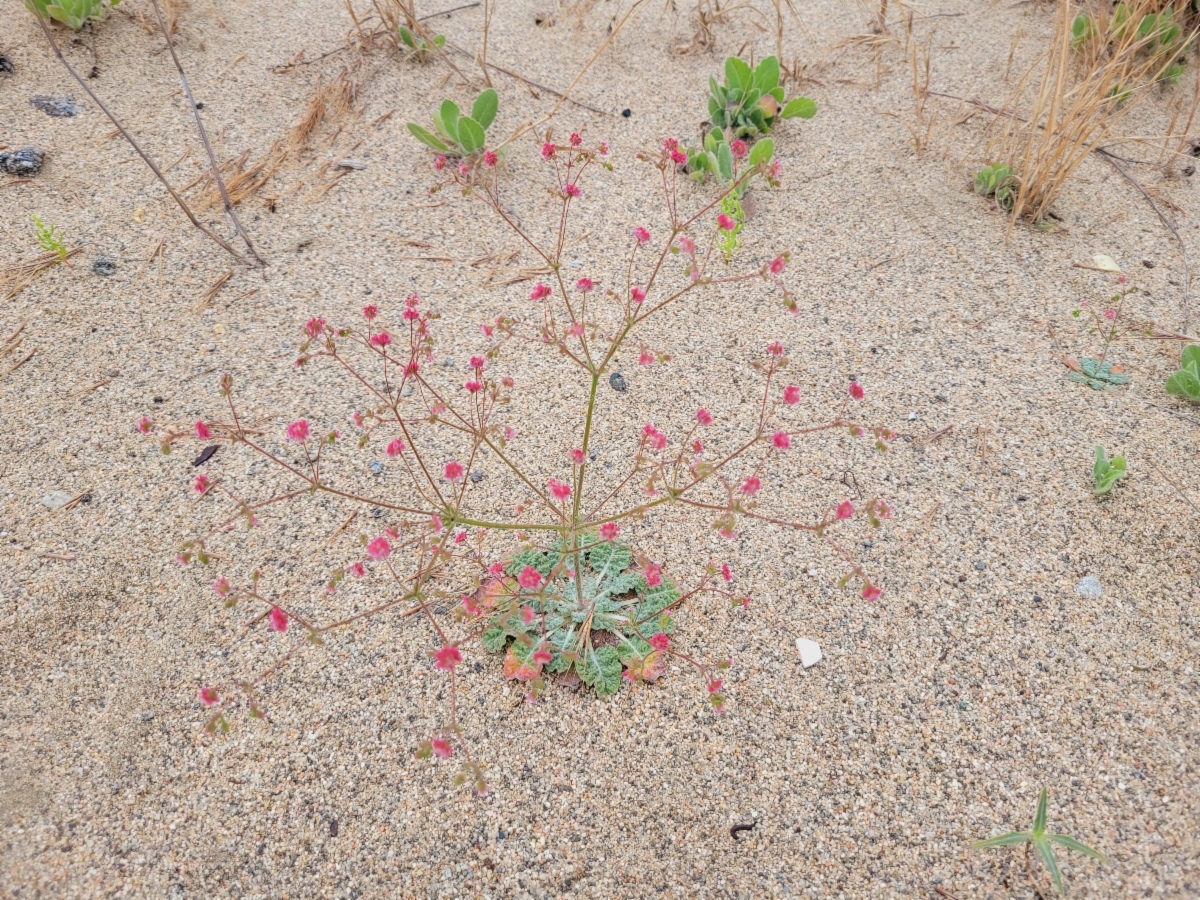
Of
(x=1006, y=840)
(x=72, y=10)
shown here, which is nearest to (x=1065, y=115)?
(x=1006, y=840)

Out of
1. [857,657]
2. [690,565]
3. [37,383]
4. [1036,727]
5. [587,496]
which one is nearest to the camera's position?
[1036,727]

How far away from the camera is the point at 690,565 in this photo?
178 cm

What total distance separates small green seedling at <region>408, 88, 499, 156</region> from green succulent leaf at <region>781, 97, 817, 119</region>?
116 cm

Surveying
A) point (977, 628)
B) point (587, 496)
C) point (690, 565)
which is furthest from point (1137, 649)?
point (587, 496)

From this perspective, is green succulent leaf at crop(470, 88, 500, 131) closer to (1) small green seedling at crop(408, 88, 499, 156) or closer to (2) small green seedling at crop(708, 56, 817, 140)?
(1) small green seedling at crop(408, 88, 499, 156)

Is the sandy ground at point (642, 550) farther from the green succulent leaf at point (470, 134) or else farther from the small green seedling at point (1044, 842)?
the green succulent leaf at point (470, 134)

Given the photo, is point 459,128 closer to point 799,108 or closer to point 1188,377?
point 799,108

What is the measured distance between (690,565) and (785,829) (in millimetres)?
613

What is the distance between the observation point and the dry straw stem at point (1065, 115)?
7.55 feet

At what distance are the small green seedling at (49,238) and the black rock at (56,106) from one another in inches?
25.6

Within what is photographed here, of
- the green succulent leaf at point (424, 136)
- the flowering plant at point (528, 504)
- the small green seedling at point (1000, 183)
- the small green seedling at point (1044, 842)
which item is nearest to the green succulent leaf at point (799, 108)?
the small green seedling at point (1000, 183)

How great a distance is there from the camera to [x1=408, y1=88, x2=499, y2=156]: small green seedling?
260 centimetres

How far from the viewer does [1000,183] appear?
2.65m

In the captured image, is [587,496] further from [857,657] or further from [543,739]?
[857,657]
